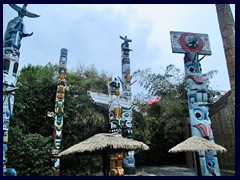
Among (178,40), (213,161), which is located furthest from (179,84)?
(213,161)

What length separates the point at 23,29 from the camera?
7871 mm

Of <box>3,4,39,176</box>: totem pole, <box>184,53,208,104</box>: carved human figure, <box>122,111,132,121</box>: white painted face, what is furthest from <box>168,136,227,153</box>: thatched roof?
<box>3,4,39,176</box>: totem pole

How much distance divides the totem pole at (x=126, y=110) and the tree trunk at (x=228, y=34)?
715cm

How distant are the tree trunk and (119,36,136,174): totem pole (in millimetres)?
7153

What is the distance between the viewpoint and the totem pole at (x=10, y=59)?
6.77 meters

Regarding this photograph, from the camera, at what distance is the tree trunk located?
3.35 m

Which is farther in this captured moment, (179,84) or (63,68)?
(179,84)

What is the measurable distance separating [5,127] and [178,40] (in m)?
6.99

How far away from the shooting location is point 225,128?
10.4m

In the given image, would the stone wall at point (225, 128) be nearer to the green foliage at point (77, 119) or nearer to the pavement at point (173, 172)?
the pavement at point (173, 172)

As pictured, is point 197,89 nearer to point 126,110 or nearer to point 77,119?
point 126,110

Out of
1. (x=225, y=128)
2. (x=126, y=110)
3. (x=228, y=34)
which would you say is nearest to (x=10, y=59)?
(x=126, y=110)

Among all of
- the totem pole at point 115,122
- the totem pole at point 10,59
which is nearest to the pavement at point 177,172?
the totem pole at point 115,122

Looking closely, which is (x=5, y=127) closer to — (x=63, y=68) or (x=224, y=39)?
(x=63, y=68)
